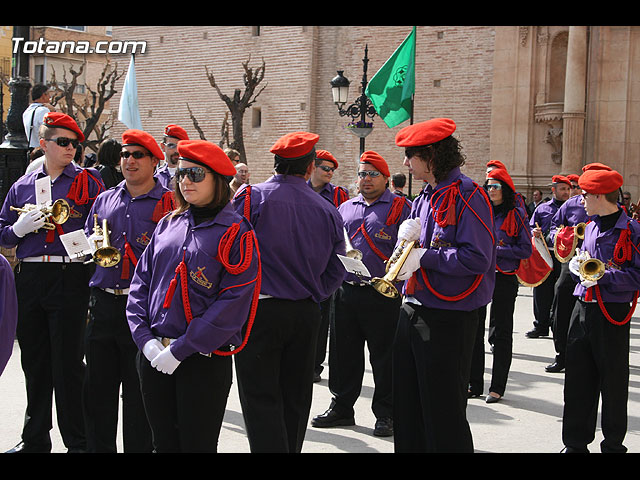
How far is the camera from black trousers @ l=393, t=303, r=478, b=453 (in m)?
4.80

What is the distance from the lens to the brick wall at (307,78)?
98.2 feet

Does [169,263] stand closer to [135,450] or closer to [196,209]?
[196,209]

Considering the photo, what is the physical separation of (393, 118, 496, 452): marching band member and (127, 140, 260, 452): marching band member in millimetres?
1129

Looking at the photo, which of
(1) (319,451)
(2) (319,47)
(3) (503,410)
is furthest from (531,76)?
(1) (319,451)

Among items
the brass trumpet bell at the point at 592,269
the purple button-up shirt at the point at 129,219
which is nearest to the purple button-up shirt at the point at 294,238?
the purple button-up shirt at the point at 129,219

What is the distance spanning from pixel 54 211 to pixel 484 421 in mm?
4021

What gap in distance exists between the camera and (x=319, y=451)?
20.7ft

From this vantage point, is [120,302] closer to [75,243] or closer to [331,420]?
[75,243]

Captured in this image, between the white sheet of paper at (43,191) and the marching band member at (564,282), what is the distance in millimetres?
5816

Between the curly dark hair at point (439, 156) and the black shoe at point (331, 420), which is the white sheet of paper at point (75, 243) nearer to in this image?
the curly dark hair at point (439, 156)

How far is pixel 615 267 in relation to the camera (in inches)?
240

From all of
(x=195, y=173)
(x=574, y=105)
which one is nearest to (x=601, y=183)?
(x=195, y=173)

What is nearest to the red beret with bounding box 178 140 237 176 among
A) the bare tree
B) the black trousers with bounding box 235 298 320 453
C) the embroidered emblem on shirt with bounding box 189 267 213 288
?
the embroidered emblem on shirt with bounding box 189 267 213 288

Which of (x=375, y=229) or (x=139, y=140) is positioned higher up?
(x=139, y=140)
